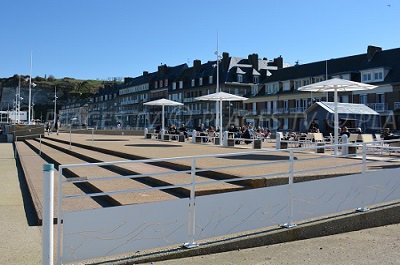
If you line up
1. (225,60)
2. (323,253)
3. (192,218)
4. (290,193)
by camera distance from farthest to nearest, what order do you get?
(225,60) < (290,193) < (192,218) < (323,253)

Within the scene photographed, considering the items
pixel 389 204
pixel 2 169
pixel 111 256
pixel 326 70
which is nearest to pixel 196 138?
pixel 2 169

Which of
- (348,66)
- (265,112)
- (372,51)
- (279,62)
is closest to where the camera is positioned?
(372,51)

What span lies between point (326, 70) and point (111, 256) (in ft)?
187

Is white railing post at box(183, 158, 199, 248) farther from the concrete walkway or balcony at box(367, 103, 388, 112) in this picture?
balcony at box(367, 103, 388, 112)

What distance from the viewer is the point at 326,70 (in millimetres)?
58281

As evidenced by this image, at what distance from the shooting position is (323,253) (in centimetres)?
548

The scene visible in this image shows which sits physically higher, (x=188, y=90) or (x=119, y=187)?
(x=188, y=90)

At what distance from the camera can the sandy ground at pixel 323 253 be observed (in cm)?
518

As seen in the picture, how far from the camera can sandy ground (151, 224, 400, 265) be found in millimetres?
5180

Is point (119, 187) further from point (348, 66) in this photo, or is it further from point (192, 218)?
point (348, 66)

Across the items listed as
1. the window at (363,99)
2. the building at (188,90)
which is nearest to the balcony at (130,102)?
the building at (188,90)

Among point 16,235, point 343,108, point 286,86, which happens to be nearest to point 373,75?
point 286,86

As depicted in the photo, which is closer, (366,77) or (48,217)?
(48,217)

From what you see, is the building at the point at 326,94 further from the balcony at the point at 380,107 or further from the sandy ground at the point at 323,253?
the sandy ground at the point at 323,253
